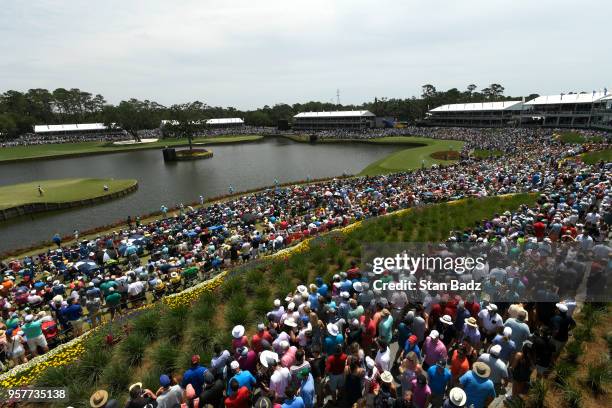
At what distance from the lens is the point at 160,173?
199 feet

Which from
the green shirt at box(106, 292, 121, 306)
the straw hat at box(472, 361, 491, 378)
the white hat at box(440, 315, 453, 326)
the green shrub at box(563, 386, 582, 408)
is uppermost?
the straw hat at box(472, 361, 491, 378)

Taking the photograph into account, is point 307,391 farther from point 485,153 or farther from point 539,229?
point 485,153

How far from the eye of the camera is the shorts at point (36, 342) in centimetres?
1021

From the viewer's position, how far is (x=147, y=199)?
1638 inches

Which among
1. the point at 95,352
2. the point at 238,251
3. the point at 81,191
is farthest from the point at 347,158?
the point at 95,352

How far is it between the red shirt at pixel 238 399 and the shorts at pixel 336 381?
5.81 ft

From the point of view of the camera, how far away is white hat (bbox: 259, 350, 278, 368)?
21.8ft

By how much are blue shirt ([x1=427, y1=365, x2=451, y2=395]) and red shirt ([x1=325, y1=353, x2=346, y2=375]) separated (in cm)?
166

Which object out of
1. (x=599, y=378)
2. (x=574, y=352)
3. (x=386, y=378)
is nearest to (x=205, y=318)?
(x=386, y=378)

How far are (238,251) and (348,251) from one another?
5914mm

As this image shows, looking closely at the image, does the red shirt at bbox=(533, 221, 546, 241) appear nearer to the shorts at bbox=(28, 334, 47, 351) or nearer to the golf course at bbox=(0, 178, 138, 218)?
the shorts at bbox=(28, 334, 47, 351)

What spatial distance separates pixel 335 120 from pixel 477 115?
154 ft

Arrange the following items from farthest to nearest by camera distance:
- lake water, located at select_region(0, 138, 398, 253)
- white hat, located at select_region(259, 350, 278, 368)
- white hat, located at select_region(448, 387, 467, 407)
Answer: lake water, located at select_region(0, 138, 398, 253), white hat, located at select_region(259, 350, 278, 368), white hat, located at select_region(448, 387, 467, 407)

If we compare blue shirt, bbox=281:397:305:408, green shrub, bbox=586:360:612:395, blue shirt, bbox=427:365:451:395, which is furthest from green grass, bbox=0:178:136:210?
green shrub, bbox=586:360:612:395
